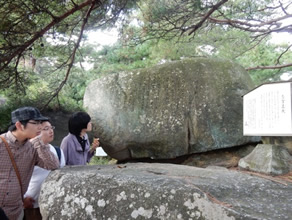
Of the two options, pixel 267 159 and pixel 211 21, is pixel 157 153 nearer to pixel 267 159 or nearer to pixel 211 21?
pixel 267 159

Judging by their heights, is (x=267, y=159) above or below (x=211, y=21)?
below

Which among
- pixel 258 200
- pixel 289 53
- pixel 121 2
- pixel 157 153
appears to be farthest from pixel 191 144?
pixel 289 53

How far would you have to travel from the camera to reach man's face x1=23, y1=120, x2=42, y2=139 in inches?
75.9

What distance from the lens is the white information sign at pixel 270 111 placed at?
8.10ft

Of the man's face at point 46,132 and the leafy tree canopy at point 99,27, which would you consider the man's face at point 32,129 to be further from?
the leafy tree canopy at point 99,27

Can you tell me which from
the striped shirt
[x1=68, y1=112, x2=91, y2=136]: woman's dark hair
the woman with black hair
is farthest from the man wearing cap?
[x1=68, y1=112, x2=91, y2=136]: woman's dark hair

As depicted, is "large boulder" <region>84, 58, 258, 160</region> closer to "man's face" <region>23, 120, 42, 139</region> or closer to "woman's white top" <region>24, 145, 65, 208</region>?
"woman's white top" <region>24, 145, 65, 208</region>

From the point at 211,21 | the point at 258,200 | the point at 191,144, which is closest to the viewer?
the point at 258,200

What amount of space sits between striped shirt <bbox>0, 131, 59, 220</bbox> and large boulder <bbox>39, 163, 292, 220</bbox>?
18 cm

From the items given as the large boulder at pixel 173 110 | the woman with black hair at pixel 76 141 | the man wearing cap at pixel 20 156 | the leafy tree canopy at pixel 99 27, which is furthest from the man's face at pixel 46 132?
the large boulder at pixel 173 110

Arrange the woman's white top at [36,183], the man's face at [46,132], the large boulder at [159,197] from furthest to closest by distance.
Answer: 1. the woman's white top at [36,183]
2. the man's face at [46,132]
3. the large boulder at [159,197]

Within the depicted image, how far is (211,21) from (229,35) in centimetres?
113

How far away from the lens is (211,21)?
19.6 ft

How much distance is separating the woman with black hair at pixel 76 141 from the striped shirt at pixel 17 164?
0.66 metres
